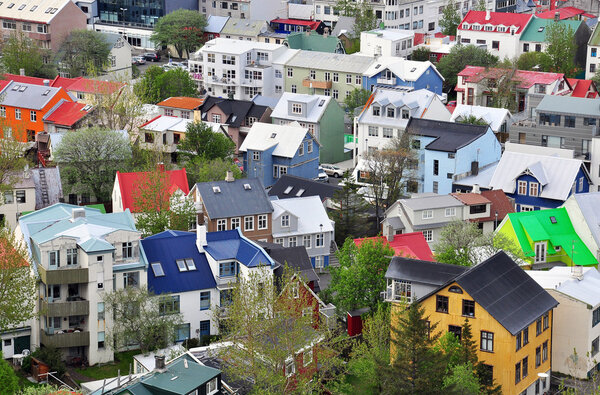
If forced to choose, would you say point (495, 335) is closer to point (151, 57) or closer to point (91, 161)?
point (91, 161)

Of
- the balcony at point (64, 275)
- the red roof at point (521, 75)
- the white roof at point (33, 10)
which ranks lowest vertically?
the balcony at point (64, 275)

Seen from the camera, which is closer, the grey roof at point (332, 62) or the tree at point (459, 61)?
the grey roof at point (332, 62)

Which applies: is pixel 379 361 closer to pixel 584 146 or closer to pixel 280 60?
pixel 584 146

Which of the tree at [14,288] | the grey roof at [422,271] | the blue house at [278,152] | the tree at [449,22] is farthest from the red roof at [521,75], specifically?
the tree at [14,288]

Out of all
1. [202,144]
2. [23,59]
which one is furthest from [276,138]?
[23,59]

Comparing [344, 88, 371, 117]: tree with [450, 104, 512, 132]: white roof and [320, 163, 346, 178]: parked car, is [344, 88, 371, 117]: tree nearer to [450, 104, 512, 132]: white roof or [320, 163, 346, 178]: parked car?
[320, 163, 346, 178]: parked car

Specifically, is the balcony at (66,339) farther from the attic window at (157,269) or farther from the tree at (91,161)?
the tree at (91,161)
